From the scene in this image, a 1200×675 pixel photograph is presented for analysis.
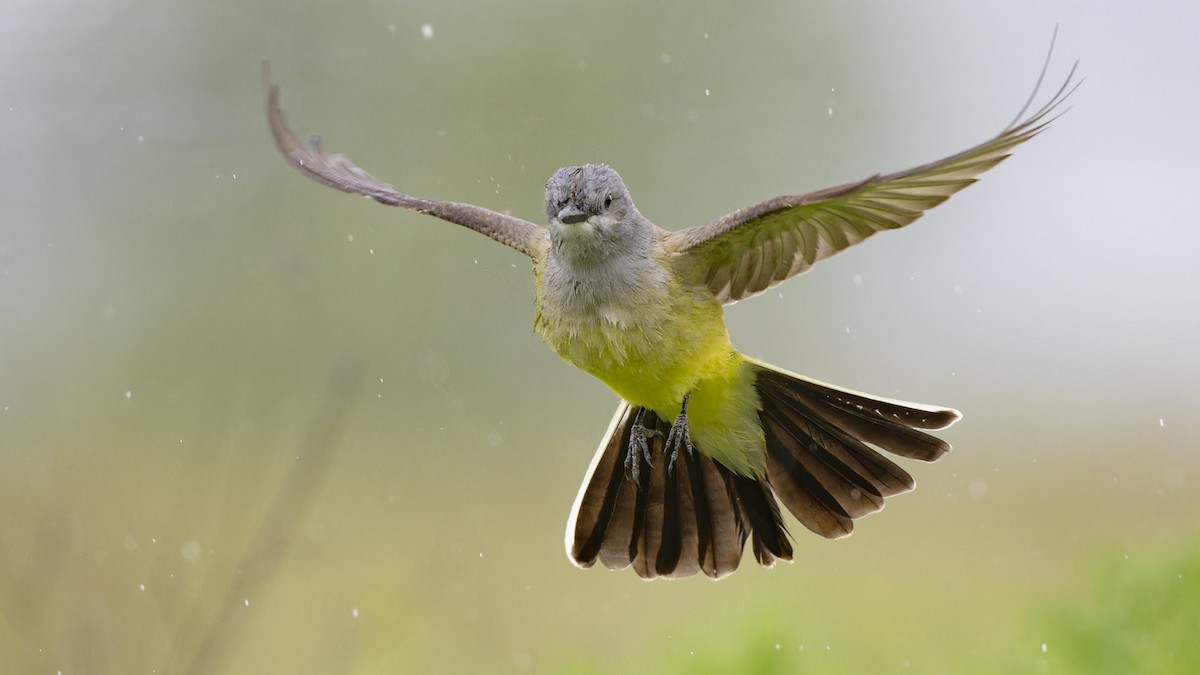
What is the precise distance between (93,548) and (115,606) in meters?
1.21

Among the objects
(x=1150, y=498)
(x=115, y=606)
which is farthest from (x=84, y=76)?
(x=1150, y=498)

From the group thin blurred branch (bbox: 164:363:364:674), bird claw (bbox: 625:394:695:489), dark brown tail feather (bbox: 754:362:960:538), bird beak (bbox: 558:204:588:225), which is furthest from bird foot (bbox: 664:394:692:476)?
thin blurred branch (bbox: 164:363:364:674)

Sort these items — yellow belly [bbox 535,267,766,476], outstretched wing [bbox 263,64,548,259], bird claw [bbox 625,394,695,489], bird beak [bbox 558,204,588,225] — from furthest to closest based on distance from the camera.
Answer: bird claw [bbox 625,394,695,489] → outstretched wing [bbox 263,64,548,259] → yellow belly [bbox 535,267,766,476] → bird beak [bbox 558,204,588,225]

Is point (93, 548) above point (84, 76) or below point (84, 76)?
below

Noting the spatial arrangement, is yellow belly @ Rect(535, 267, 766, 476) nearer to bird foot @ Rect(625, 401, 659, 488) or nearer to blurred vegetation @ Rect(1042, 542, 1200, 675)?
bird foot @ Rect(625, 401, 659, 488)

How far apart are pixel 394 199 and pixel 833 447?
1.49 meters

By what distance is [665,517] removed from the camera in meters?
4.05

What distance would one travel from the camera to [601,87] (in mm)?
11656

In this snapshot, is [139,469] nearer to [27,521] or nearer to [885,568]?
[27,521]

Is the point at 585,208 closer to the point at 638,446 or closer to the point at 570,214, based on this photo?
the point at 570,214

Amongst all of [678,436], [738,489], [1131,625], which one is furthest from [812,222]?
[1131,625]

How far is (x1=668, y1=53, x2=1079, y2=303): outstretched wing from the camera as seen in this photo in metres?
2.91

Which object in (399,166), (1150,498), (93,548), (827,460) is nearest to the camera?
(827,460)

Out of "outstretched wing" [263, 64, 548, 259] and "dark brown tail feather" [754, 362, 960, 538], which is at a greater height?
"outstretched wing" [263, 64, 548, 259]
